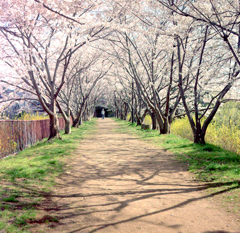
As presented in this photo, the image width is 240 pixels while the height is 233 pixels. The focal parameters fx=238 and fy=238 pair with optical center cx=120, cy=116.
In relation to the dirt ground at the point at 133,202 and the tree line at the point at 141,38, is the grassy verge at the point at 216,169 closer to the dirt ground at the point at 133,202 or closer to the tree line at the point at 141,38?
the dirt ground at the point at 133,202

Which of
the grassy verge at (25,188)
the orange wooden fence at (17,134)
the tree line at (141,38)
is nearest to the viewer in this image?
the grassy verge at (25,188)

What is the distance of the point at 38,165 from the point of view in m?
7.05

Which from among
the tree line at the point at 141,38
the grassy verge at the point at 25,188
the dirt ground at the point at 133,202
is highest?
the tree line at the point at 141,38

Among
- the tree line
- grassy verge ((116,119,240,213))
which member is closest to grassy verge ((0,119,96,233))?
grassy verge ((116,119,240,213))

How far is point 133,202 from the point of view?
14.5 ft

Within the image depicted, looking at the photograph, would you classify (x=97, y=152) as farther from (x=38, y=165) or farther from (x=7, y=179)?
(x=7, y=179)

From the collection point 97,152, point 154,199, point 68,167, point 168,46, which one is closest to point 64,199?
point 154,199

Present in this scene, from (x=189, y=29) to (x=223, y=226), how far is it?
839cm

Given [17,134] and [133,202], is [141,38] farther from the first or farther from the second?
[133,202]

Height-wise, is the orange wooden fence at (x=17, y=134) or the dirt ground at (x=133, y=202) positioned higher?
the orange wooden fence at (x=17, y=134)

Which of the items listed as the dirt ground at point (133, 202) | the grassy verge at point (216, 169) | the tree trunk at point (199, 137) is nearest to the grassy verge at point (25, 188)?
the dirt ground at point (133, 202)

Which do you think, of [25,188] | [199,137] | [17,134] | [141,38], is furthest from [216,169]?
[141,38]

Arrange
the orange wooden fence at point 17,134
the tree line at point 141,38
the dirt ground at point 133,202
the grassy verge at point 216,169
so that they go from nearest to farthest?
the dirt ground at point 133,202
the grassy verge at point 216,169
the tree line at point 141,38
the orange wooden fence at point 17,134

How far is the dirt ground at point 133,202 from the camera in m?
3.52
